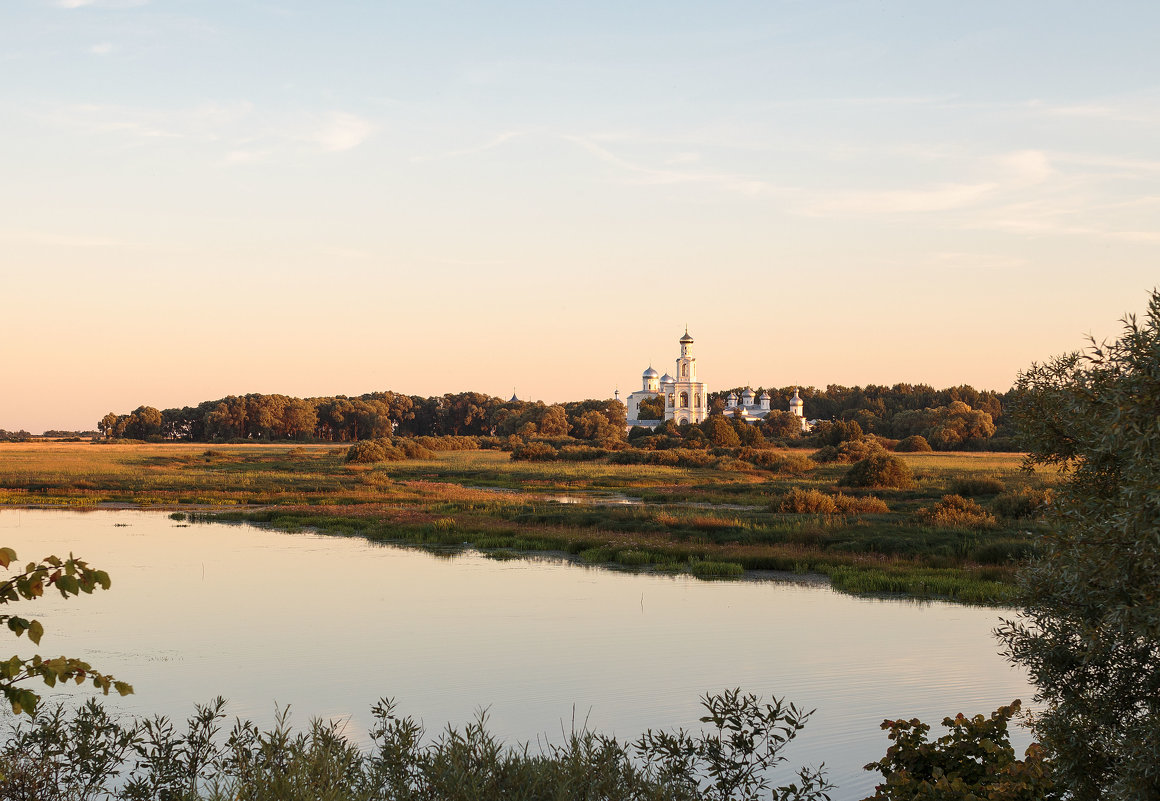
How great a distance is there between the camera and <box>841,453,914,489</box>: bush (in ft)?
172

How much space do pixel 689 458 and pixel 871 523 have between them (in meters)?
48.8

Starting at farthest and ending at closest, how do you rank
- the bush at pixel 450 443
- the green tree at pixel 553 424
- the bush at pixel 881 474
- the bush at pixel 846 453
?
the green tree at pixel 553 424 → the bush at pixel 450 443 → the bush at pixel 846 453 → the bush at pixel 881 474

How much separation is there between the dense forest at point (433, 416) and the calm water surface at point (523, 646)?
108227mm

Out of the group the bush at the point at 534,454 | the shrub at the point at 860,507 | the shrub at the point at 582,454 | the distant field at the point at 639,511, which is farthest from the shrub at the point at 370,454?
the shrub at the point at 860,507

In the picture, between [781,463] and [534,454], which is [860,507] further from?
[534,454]

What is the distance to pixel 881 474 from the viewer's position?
5269cm

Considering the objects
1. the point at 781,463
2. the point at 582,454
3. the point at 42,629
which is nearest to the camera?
the point at 42,629

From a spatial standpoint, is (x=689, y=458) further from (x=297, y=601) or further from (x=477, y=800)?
(x=477, y=800)

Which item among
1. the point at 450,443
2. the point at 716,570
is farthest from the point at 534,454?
the point at 716,570

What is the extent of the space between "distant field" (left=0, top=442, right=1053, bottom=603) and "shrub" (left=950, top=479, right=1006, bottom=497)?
0.08 metres

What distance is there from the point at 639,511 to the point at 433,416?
422 feet

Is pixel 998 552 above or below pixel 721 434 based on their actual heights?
below

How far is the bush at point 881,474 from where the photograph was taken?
52.3 meters

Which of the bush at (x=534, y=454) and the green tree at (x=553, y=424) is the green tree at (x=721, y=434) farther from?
the green tree at (x=553, y=424)
